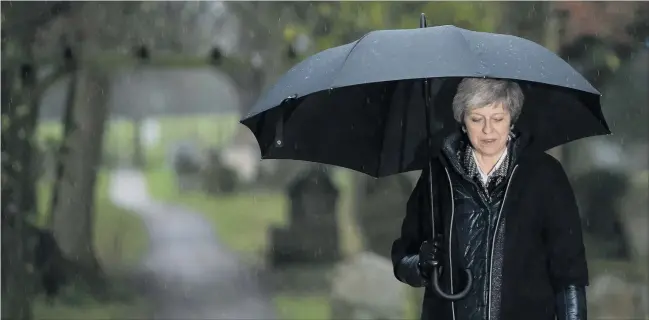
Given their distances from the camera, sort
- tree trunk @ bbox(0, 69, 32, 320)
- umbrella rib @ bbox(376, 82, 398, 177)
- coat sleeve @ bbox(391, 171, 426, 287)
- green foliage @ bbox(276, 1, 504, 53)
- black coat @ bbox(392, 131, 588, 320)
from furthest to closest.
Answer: tree trunk @ bbox(0, 69, 32, 320) → green foliage @ bbox(276, 1, 504, 53) → umbrella rib @ bbox(376, 82, 398, 177) → coat sleeve @ bbox(391, 171, 426, 287) → black coat @ bbox(392, 131, 588, 320)

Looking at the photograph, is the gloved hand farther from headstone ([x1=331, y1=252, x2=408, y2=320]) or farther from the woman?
headstone ([x1=331, y1=252, x2=408, y2=320])

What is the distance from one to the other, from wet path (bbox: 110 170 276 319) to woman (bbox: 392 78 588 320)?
327cm

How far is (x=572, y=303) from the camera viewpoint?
2.25 meters

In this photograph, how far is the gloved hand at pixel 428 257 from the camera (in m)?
2.32

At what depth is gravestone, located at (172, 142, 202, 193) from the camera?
541cm

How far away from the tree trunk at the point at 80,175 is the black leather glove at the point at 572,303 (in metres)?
3.88

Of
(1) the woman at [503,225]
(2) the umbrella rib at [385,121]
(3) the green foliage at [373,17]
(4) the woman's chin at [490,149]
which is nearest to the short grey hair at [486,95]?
(1) the woman at [503,225]

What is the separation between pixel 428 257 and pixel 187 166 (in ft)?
11.0

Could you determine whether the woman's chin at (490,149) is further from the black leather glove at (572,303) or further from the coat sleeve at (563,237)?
the black leather glove at (572,303)

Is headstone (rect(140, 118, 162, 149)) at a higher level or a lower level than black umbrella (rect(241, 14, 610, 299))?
higher

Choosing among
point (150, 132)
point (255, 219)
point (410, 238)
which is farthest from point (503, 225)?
point (150, 132)

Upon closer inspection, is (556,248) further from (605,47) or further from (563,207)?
(605,47)

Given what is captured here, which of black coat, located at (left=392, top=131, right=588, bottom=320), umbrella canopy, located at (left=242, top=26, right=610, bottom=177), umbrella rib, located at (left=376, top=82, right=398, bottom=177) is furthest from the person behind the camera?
umbrella rib, located at (left=376, top=82, right=398, bottom=177)

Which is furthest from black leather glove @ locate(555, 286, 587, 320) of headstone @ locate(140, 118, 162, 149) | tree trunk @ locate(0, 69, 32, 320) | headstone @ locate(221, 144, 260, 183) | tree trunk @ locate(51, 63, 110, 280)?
tree trunk @ locate(0, 69, 32, 320)
